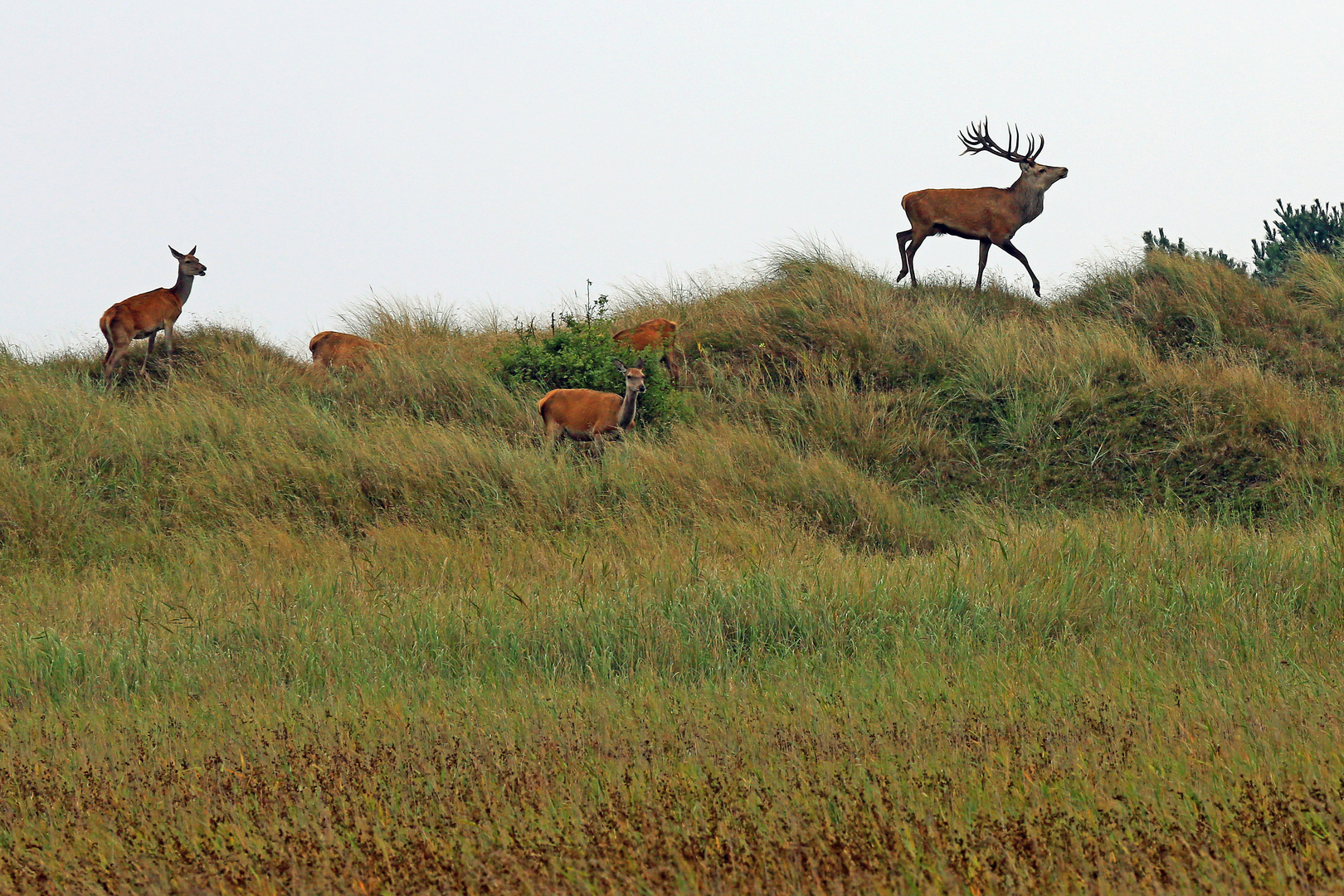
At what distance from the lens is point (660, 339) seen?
13195 mm

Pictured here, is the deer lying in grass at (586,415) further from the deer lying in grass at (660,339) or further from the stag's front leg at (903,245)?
the stag's front leg at (903,245)

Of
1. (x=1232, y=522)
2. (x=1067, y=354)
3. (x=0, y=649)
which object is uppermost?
(x=1067, y=354)

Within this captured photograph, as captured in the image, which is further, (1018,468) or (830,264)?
(830,264)

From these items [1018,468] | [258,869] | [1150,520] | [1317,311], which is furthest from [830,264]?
[258,869]

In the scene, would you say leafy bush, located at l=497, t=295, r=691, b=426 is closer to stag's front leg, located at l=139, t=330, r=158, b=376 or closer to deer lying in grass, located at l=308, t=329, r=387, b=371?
deer lying in grass, located at l=308, t=329, r=387, b=371

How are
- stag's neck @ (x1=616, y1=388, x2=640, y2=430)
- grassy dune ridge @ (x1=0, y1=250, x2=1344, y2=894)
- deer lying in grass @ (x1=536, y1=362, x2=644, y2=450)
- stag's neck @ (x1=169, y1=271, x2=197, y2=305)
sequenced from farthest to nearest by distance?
stag's neck @ (x1=169, y1=271, x2=197, y2=305)
deer lying in grass @ (x1=536, y1=362, x2=644, y2=450)
stag's neck @ (x1=616, y1=388, x2=640, y2=430)
grassy dune ridge @ (x1=0, y1=250, x2=1344, y2=894)

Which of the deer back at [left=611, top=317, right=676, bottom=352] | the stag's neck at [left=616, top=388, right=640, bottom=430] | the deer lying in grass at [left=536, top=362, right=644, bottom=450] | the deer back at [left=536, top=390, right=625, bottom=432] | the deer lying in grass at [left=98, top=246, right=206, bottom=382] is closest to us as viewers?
the stag's neck at [left=616, top=388, right=640, bottom=430]

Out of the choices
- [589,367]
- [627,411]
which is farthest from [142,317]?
[627,411]

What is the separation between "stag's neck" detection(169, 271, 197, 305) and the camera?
1438 centimetres

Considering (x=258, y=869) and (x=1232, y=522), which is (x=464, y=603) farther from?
(x=1232, y=522)

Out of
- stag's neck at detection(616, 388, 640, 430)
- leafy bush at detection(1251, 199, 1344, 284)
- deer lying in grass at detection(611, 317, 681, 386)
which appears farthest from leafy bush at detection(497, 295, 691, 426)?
leafy bush at detection(1251, 199, 1344, 284)

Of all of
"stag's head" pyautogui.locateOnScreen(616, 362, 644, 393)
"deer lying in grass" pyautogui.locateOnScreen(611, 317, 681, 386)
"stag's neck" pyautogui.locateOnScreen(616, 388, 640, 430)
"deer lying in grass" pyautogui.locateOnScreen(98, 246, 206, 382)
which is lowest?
"stag's neck" pyautogui.locateOnScreen(616, 388, 640, 430)

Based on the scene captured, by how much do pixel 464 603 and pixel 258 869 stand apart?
3.65m

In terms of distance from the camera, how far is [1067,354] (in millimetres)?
12641
